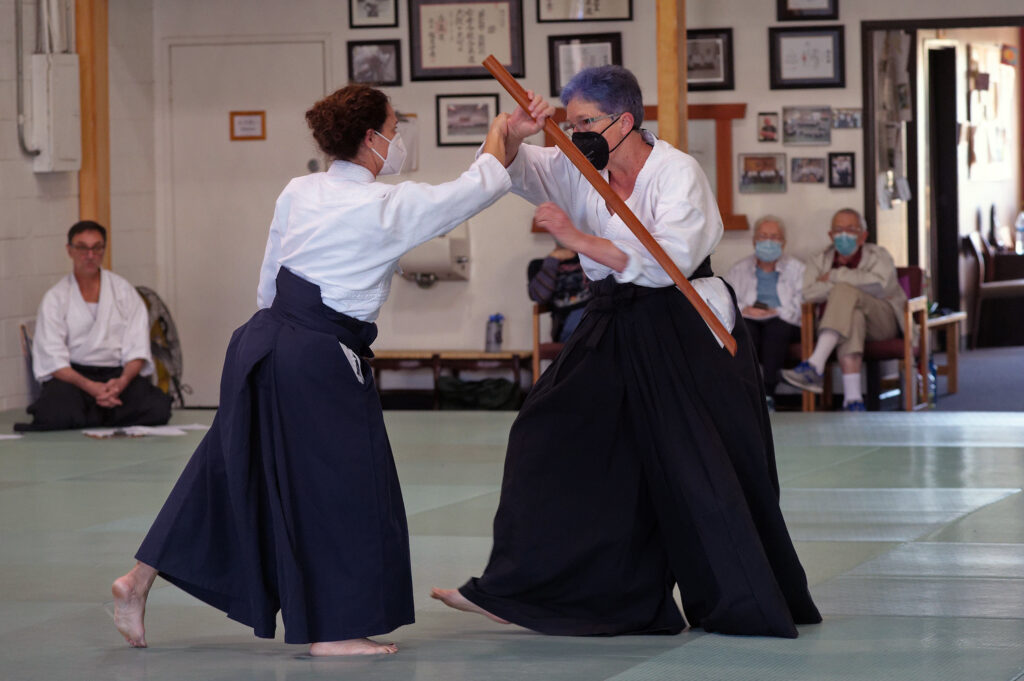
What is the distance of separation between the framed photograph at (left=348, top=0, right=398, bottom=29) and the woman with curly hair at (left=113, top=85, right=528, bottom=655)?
621cm

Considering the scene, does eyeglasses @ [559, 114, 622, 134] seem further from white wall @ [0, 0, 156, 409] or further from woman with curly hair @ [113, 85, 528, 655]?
white wall @ [0, 0, 156, 409]

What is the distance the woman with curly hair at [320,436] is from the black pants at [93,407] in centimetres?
429

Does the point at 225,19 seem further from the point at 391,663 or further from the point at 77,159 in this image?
the point at 391,663

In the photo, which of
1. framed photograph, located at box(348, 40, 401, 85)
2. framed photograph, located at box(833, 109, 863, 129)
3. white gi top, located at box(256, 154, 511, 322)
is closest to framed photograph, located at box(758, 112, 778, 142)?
framed photograph, located at box(833, 109, 863, 129)

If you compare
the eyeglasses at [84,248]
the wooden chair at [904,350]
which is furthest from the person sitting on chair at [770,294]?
the eyeglasses at [84,248]

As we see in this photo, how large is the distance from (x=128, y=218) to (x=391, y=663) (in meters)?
6.79

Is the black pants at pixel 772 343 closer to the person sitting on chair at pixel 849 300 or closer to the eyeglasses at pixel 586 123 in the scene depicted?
the person sitting on chair at pixel 849 300

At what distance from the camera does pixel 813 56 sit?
8883 mm

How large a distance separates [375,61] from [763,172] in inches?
98.8

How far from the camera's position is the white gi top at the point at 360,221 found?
120 inches

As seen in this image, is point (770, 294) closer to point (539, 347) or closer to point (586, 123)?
point (539, 347)

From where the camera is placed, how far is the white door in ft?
30.9

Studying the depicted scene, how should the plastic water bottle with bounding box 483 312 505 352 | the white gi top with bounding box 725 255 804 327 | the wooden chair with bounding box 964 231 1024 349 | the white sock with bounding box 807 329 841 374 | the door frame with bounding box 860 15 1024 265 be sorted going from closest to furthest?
the white sock with bounding box 807 329 841 374, the white gi top with bounding box 725 255 804 327, the door frame with bounding box 860 15 1024 265, the plastic water bottle with bounding box 483 312 505 352, the wooden chair with bounding box 964 231 1024 349

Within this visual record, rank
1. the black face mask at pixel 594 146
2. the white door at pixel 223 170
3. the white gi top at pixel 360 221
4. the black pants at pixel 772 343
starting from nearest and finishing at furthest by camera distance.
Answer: the white gi top at pixel 360 221, the black face mask at pixel 594 146, the black pants at pixel 772 343, the white door at pixel 223 170
